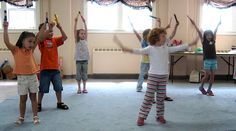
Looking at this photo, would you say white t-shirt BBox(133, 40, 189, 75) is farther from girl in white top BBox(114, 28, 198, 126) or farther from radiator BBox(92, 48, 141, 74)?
radiator BBox(92, 48, 141, 74)

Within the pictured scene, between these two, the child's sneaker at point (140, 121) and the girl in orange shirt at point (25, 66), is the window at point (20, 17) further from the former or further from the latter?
the child's sneaker at point (140, 121)

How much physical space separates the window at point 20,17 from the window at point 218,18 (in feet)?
13.0

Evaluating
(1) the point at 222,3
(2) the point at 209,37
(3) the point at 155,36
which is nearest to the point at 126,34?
(1) the point at 222,3

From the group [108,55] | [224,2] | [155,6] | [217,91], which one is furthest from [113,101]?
[224,2]

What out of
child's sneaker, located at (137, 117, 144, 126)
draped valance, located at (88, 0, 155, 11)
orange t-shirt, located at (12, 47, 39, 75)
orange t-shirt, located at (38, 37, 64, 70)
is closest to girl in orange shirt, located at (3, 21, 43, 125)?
orange t-shirt, located at (12, 47, 39, 75)

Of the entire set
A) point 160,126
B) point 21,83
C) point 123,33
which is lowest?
point 160,126

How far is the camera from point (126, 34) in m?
7.88

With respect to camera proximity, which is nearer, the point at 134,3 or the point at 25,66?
the point at 25,66

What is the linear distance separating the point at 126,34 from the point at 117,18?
44cm

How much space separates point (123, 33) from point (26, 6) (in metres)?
2.33

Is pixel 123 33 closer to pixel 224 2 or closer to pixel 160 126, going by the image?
pixel 224 2

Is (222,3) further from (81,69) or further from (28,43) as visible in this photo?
(28,43)

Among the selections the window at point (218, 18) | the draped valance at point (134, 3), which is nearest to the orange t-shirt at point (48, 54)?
the draped valance at point (134, 3)

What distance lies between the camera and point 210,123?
3.95m
